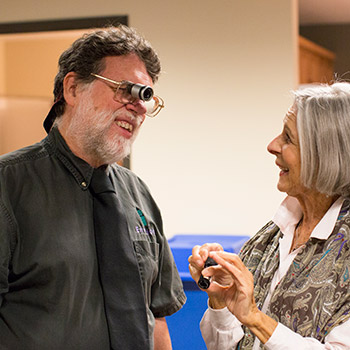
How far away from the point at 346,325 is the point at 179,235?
6.10ft

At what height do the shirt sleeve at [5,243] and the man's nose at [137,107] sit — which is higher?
the man's nose at [137,107]

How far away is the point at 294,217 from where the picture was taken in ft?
5.69

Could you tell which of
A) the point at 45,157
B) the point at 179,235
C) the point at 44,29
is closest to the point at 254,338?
the point at 45,157

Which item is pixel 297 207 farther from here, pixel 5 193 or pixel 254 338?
pixel 5 193

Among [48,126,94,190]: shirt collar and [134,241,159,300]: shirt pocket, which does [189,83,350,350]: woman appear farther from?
[48,126,94,190]: shirt collar

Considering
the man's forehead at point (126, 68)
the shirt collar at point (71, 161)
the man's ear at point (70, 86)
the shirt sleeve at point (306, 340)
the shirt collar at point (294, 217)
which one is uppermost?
the man's forehead at point (126, 68)

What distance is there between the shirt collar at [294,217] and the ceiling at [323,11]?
412cm

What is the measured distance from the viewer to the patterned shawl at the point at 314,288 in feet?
4.75

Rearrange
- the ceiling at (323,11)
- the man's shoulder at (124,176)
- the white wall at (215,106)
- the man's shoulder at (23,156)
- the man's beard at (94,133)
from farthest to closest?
the ceiling at (323,11)
the white wall at (215,106)
the man's shoulder at (124,176)
the man's beard at (94,133)
the man's shoulder at (23,156)

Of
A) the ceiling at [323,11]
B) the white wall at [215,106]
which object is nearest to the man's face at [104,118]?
the white wall at [215,106]

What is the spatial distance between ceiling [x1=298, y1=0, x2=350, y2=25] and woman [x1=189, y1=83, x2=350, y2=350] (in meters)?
4.19

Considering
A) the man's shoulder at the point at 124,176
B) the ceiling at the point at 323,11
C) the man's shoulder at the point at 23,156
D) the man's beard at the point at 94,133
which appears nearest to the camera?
the man's shoulder at the point at 23,156

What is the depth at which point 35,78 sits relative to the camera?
5.86 meters

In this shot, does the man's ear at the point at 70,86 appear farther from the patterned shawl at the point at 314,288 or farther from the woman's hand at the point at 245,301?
the patterned shawl at the point at 314,288
